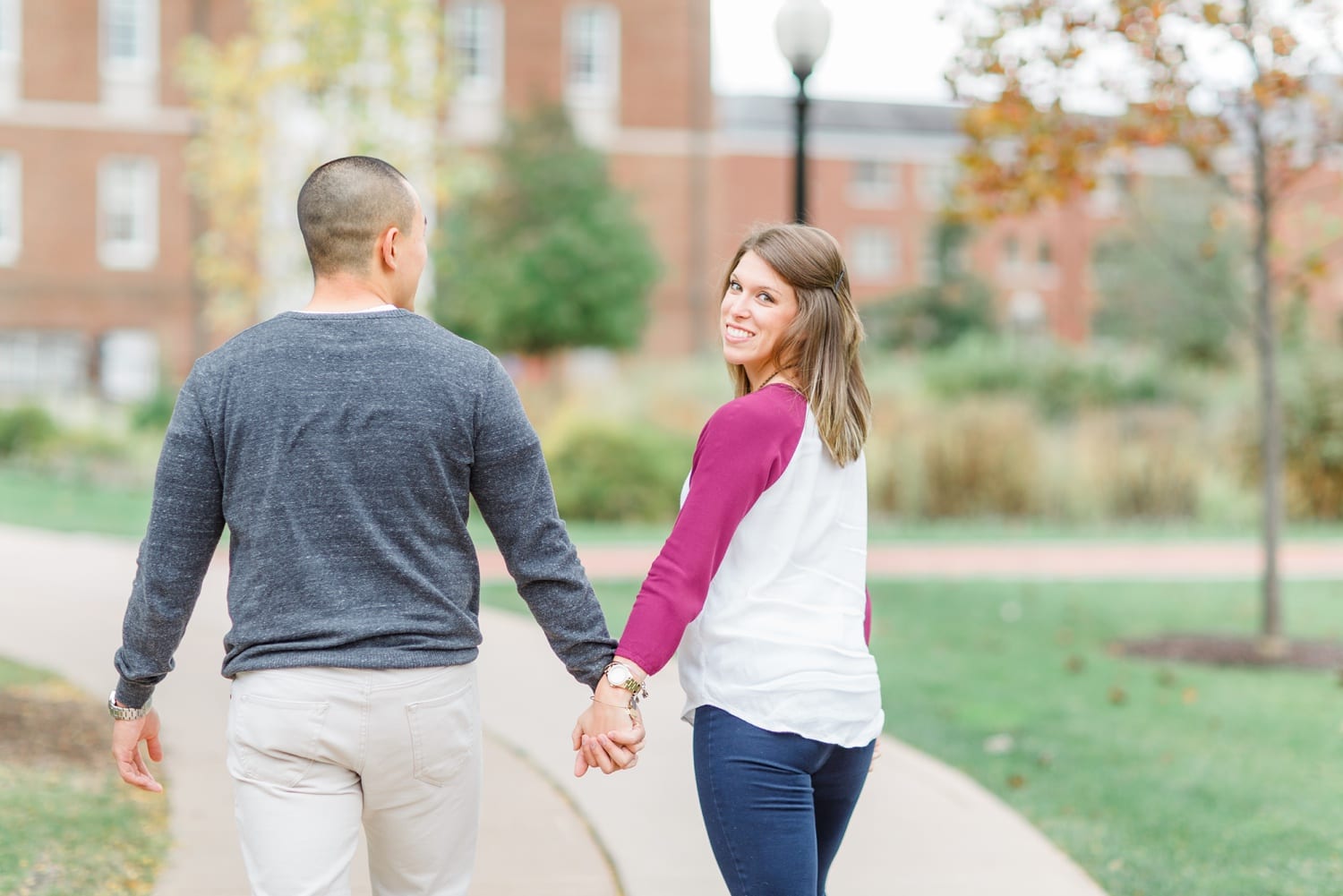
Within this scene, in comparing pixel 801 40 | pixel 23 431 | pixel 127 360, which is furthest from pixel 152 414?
pixel 801 40

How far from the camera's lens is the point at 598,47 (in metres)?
36.2

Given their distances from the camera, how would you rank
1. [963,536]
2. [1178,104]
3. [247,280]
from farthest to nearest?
[247,280]
[963,536]
[1178,104]

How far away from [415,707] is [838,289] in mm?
1137

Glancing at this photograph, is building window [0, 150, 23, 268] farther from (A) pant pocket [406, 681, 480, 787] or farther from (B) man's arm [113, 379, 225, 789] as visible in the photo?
(A) pant pocket [406, 681, 480, 787]

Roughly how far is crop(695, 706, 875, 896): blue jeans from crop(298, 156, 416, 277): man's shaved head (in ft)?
3.42

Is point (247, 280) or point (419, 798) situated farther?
point (247, 280)

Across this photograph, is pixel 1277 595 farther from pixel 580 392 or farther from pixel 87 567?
pixel 580 392

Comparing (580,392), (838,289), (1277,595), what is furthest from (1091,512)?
(838,289)

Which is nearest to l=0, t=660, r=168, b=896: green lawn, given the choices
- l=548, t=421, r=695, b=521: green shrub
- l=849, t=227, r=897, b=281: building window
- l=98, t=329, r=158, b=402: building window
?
l=548, t=421, r=695, b=521: green shrub

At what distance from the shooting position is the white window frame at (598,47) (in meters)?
36.0

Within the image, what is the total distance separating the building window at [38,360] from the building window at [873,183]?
3332 cm

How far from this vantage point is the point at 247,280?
20656 mm

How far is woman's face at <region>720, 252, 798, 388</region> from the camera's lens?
2.77m

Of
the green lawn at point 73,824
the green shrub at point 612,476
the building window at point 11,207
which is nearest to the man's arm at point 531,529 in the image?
→ the green lawn at point 73,824
